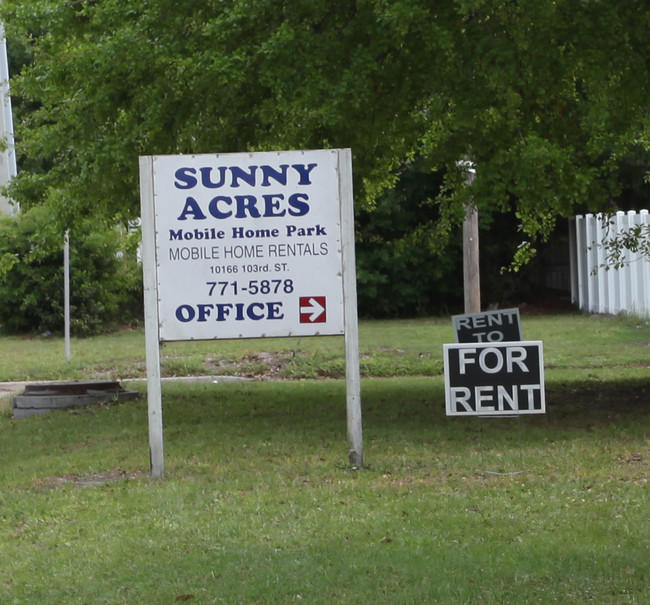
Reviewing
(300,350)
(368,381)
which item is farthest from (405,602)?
(300,350)

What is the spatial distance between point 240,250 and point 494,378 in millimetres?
2564

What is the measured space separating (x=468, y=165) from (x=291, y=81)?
2819mm

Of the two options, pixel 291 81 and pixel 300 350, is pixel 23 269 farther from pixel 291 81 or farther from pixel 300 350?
pixel 291 81

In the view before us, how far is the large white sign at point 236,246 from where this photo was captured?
8016mm

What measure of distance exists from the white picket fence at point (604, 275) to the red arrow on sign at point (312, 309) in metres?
13.9

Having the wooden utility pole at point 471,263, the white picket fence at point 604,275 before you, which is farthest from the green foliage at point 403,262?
the wooden utility pole at point 471,263

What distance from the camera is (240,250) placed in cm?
806

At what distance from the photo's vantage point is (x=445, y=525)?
648 cm

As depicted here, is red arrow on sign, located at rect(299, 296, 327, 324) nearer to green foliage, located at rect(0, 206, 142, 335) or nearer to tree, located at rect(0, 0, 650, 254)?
tree, located at rect(0, 0, 650, 254)

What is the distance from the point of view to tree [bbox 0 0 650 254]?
988 cm

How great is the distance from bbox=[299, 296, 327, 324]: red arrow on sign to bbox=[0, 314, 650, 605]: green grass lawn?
3.81ft

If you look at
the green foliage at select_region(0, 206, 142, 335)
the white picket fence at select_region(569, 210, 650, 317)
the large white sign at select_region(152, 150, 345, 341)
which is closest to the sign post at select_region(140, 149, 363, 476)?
the large white sign at select_region(152, 150, 345, 341)

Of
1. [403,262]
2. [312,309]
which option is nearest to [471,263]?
[312,309]

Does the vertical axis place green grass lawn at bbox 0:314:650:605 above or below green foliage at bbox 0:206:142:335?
below
